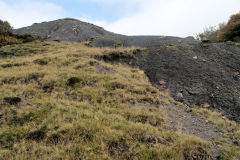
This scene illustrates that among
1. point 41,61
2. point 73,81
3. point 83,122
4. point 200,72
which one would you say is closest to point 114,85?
point 73,81

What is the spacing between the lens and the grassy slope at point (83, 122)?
10.0ft

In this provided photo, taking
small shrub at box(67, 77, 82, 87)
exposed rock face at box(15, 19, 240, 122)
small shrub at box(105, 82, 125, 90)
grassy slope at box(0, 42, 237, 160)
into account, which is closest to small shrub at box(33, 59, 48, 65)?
grassy slope at box(0, 42, 237, 160)

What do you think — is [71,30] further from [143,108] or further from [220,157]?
[220,157]

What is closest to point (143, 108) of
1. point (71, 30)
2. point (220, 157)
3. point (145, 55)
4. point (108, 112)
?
point (108, 112)

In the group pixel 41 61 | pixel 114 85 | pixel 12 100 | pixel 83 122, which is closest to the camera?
pixel 83 122

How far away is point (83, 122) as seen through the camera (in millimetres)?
3887

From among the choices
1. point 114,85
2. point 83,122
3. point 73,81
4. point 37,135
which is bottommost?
point 37,135

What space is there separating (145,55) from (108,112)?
28.0 ft

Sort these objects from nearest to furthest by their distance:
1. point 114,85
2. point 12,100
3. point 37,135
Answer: point 37,135
point 12,100
point 114,85

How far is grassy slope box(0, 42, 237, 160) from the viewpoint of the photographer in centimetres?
306

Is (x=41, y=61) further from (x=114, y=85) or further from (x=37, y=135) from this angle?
(x=37, y=135)

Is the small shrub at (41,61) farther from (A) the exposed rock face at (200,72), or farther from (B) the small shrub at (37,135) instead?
(B) the small shrub at (37,135)

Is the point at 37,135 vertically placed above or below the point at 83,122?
below

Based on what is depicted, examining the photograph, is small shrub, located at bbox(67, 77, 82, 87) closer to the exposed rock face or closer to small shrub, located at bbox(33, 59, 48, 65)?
small shrub, located at bbox(33, 59, 48, 65)
